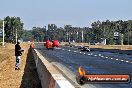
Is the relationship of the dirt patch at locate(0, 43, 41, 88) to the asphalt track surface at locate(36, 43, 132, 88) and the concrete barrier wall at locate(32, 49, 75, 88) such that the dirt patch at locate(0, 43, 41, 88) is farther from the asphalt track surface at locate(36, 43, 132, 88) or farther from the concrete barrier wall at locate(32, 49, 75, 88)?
the asphalt track surface at locate(36, 43, 132, 88)

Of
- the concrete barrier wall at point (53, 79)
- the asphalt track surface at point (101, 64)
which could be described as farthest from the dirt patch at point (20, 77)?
the asphalt track surface at point (101, 64)

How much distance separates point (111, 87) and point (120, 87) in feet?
1.24

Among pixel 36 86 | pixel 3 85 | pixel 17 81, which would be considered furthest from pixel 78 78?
pixel 17 81

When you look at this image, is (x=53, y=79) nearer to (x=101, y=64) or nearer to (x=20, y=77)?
(x=20, y=77)

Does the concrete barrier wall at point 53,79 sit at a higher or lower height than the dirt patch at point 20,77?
higher

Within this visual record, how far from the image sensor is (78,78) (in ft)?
30.8

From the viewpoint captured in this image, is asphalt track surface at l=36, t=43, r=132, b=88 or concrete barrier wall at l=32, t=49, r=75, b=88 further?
asphalt track surface at l=36, t=43, r=132, b=88

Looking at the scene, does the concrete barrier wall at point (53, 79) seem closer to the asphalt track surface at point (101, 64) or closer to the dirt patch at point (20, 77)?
the asphalt track surface at point (101, 64)

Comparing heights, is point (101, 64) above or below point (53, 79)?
below

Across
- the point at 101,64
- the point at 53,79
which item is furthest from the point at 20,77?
the point at 101,64

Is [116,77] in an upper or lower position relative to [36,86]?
upper

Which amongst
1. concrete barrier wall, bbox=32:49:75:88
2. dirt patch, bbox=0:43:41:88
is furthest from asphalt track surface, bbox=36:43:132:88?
dirt patch, bbox=0:43:41:88

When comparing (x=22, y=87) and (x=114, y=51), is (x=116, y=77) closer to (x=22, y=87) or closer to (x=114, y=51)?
(x=22, y=87)

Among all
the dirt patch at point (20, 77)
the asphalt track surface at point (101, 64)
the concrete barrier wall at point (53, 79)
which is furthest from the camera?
the asphalt track surface at point (101, 64)
